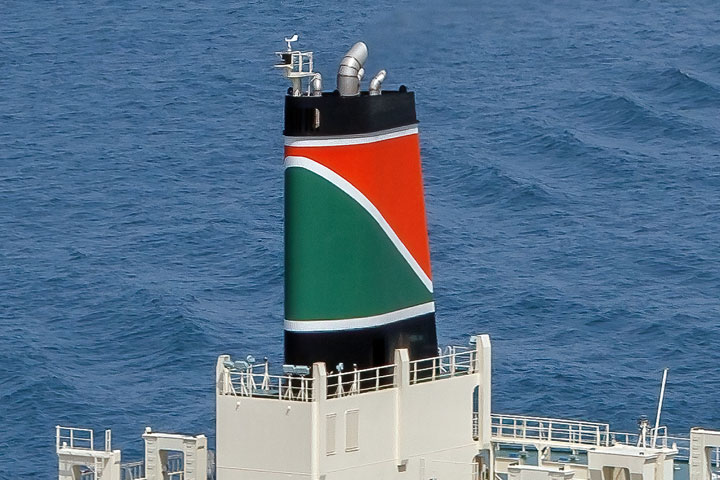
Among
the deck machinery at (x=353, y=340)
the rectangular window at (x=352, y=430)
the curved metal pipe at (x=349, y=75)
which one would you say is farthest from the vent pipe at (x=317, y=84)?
the rectangular window at (x=352, y=430)

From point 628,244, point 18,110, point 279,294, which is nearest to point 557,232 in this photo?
point 628,244

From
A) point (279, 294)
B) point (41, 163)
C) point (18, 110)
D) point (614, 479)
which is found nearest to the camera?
point (614, 479)

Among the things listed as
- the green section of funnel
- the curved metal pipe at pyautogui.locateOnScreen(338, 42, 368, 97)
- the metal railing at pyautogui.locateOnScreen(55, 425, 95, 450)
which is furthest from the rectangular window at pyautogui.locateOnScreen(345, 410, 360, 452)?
the curved metal pipe at pyautogui.locateOnScreen(338, 42, 368, 97)

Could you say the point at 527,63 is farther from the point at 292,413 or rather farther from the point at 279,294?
the point at 292,413

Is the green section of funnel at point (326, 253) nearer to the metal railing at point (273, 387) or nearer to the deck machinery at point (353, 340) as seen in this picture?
the deck machinery at point (353, 340)

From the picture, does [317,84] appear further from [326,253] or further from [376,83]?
[326,253]

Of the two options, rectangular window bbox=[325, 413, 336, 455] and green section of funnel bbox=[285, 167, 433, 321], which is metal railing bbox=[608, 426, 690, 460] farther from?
rectangular window bbox=[325, 413, 336, 455]
